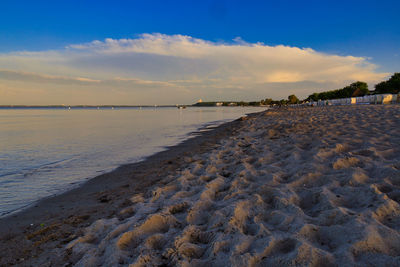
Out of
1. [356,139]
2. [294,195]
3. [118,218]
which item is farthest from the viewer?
[356,139]

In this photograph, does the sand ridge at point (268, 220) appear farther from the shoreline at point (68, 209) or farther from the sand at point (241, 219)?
the shoreline at point (68, 209)

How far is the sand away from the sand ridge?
0.01m

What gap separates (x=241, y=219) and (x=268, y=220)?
309mm

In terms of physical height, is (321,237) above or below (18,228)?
above

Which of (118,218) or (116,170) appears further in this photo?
(116,170)

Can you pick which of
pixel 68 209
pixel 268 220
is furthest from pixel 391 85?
pixel 68 209

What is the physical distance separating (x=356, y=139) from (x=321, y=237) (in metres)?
4.57

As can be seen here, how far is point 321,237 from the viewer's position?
2.21 metres

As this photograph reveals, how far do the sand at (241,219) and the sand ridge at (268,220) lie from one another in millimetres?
11

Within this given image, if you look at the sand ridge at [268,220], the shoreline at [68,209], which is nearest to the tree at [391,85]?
the sand ridge at [268,220]

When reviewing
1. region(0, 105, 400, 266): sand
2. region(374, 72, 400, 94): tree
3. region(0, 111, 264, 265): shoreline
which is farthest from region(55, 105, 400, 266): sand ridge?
region(374, 72, 400, 94): tree

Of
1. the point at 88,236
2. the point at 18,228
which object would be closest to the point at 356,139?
the point at 88,236

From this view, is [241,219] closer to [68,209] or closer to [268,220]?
[268,220]

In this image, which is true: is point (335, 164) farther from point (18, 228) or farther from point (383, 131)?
point (18, 228)
